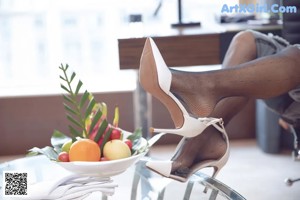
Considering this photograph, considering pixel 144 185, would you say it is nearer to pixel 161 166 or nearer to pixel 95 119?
pixel 161 166

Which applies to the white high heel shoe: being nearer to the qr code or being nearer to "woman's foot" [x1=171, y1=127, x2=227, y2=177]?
"woman's foot" [x1=171, y1=127, x2=227, y2=177]

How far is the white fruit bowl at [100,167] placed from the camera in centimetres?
160

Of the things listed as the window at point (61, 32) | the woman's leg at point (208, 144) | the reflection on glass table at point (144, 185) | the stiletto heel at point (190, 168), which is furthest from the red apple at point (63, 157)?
the window at point (61, 32)

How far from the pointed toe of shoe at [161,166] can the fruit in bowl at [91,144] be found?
0.05m

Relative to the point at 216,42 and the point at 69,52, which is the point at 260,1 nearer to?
the point at 216,42

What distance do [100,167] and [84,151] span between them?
0.22 feet

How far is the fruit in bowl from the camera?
63.7 inches

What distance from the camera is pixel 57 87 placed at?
11.6 ft

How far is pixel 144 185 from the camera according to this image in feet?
6.13

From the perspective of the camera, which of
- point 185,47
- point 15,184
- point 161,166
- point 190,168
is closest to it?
point 15,184

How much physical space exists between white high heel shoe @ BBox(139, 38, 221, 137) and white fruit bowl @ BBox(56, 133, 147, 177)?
0.46ft

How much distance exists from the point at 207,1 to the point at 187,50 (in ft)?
4.10

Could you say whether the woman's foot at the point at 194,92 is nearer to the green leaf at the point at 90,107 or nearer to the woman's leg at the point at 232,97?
the woman's leg at the point at 232,97

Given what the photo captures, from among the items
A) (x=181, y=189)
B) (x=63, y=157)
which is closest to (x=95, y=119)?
(x=63, y=157)
